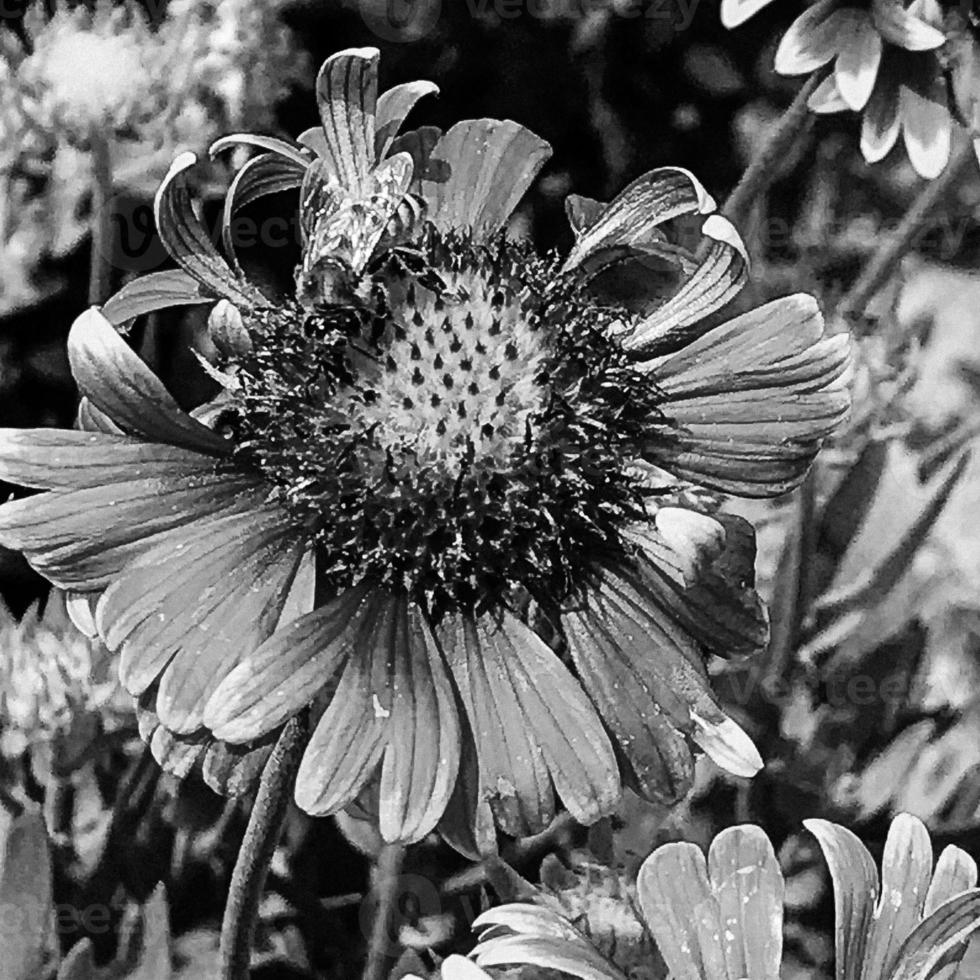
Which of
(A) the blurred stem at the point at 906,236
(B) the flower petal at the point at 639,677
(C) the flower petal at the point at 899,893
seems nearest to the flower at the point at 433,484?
(B) the flower petal at the point at 639,677

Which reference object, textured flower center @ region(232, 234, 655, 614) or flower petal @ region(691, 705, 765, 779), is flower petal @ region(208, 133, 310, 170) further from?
flower petal @ region(691, 705, 765, 779)

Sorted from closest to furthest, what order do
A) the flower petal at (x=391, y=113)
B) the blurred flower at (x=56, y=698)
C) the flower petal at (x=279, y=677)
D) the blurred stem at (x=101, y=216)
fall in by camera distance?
the flower petal at (x=279, y=677) < the flower petal at (x=391, y=113) < the blurred flower at (x=56, y=698) < the blurred stem at (x=101, y=216)

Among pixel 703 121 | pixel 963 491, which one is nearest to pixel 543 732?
pixel 963 491

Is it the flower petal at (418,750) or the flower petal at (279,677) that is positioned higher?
the flower petal at (279,677)

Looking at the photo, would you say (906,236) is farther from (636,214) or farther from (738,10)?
(636,214)

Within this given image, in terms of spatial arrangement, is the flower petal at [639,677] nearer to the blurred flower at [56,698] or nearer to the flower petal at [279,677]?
the flower petal at [279,677]
